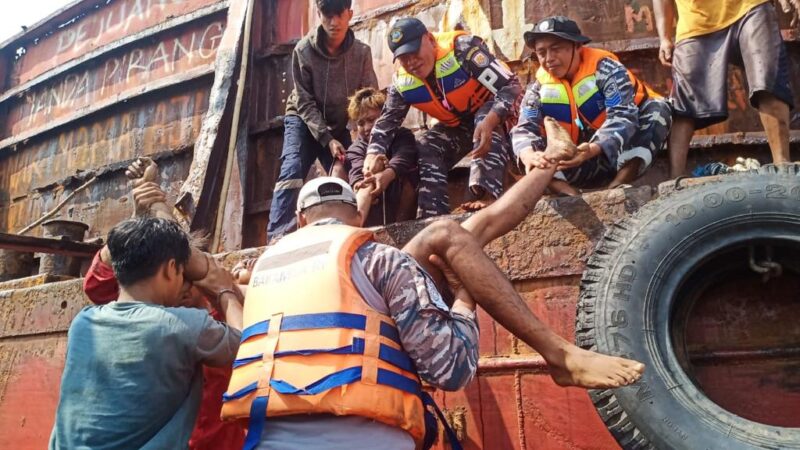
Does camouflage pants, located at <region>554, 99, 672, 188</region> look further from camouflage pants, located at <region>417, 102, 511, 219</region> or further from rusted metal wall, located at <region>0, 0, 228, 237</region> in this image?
rusted metal wall, located at <region>0, 0, 228, 237</region>

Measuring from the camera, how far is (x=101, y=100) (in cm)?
910

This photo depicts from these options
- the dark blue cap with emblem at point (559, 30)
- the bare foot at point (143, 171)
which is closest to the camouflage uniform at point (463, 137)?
the dark blue cap with emblem at point (559, 30)

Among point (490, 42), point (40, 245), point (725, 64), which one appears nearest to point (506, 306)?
point (725, 64)

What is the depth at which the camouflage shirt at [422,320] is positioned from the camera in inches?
76.6

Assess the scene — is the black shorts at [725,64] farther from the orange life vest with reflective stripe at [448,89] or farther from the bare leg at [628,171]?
the orange life vest with reflective stripe at [448,89]

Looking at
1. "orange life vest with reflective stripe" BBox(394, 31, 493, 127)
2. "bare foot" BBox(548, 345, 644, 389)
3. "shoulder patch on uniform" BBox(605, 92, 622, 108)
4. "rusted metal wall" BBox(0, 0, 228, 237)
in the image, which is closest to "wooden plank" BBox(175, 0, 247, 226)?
"rusted metal wall" BBox(0, 0, 228, 237)

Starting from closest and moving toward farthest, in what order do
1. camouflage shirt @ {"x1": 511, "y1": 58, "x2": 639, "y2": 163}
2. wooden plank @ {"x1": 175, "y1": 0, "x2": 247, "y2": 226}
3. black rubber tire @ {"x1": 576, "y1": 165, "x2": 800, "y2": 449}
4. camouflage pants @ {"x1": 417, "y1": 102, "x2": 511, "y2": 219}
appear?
black rubber tire @ {"x1": 576, "y1": 165, "x2": 800, "y2": 449}
camouflage shirt @ {"x1": 511, "y1": 58, "x2": 639, "y2": 163}
camouflage pants @ {"x1": 417, "y1": 102, "x2": 511, "y2": 219}
wooden plank @ {"x1": 175, "y1": 0, "x2": 247, "y2": 226}

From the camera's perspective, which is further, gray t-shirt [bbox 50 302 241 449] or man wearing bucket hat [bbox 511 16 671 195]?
man wearing bucket hat [bbox 511 16 671 195]

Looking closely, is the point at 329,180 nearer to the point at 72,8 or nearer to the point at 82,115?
the point at 82,115

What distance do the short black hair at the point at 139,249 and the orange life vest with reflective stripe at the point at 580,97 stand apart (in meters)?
2.39

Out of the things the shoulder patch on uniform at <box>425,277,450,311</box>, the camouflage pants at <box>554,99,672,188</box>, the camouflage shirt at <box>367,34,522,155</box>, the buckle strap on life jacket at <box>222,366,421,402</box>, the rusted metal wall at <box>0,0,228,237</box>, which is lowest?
the buckle strap on life jacket at <box>222,366,421,402</box>

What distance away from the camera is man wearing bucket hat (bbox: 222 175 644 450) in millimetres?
1868

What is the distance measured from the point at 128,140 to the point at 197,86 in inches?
52.4

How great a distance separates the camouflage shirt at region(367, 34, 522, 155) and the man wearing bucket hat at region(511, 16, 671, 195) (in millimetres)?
168
